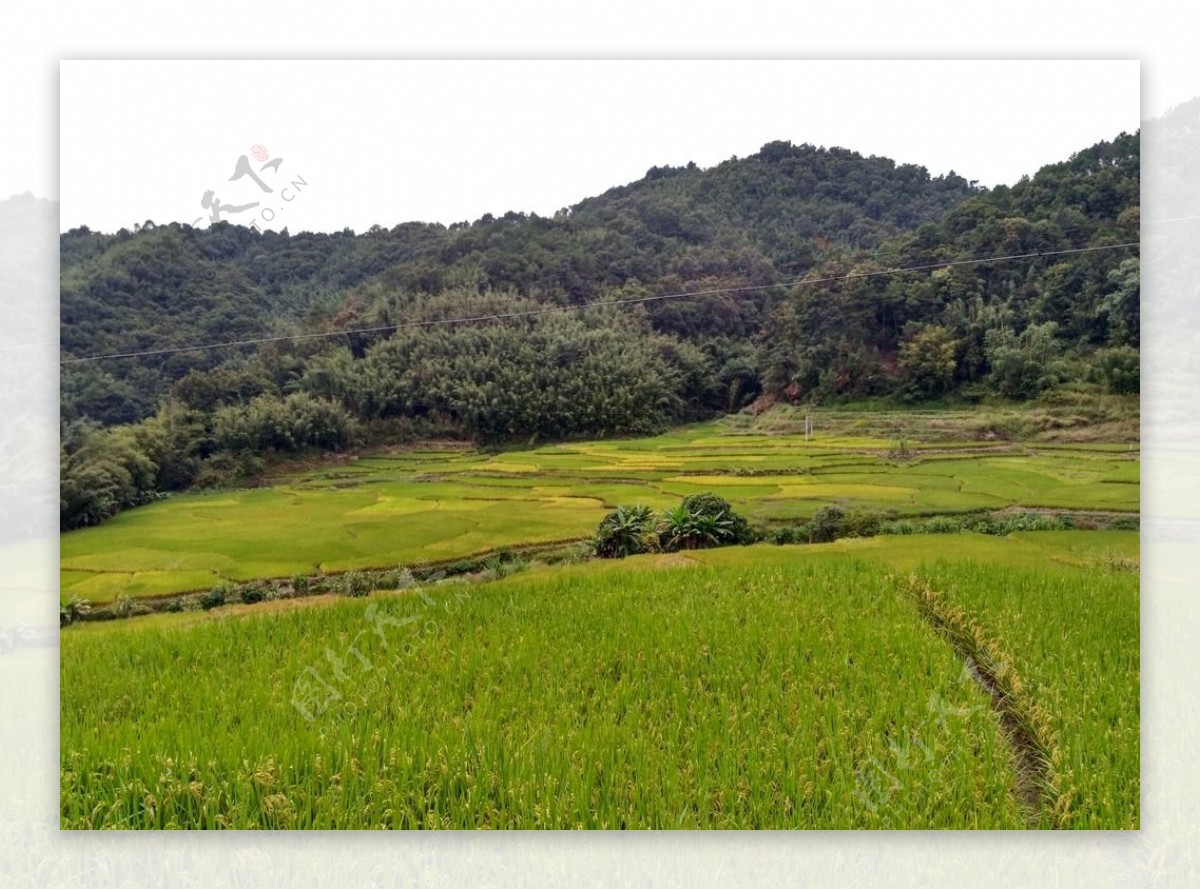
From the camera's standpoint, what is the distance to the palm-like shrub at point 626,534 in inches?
161

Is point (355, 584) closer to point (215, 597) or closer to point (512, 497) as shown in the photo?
point (215, 597)

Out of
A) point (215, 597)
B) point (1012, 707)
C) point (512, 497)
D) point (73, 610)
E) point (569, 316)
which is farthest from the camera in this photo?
point (569, 316)

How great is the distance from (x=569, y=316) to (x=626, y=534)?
4.21ft

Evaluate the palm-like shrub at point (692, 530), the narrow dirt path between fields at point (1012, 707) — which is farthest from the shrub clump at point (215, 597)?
the narrow dirt path between fields at point (1012, 707)

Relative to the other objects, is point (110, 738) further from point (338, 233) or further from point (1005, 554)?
point (1005, 554)

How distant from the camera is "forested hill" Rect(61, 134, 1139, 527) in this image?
4.07 metres

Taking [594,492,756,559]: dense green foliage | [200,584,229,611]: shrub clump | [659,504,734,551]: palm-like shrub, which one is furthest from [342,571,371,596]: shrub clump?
[659,504,734,551]: palm-like shrub

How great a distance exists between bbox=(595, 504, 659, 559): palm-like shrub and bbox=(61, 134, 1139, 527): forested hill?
0.55m

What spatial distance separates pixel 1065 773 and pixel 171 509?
4.49 m

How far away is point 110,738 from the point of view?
3.37 m

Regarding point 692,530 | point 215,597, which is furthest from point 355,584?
point 692,530

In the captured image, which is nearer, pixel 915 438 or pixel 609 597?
pixel 609 597

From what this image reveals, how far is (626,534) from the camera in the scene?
410 centimetres

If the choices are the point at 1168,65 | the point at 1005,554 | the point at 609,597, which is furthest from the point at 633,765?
the point at 1168,65
